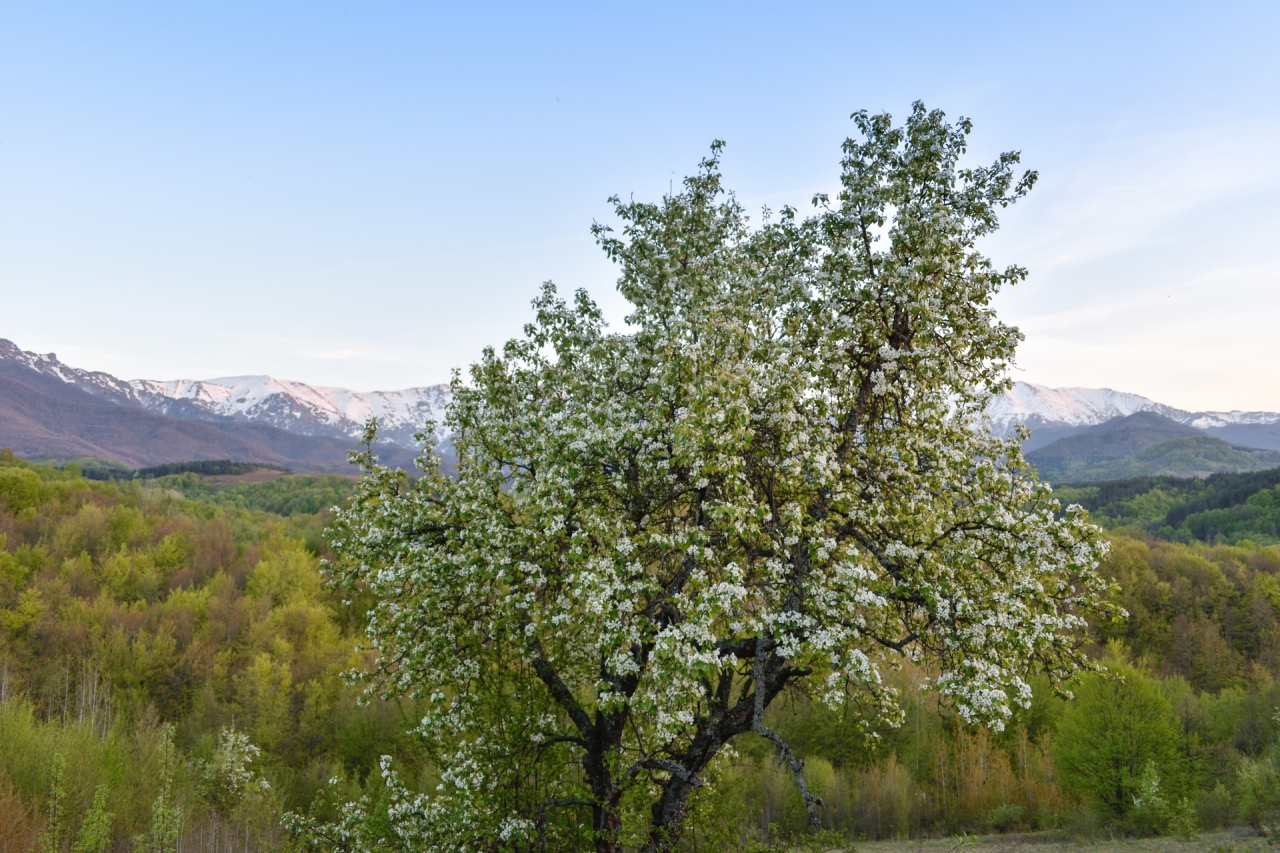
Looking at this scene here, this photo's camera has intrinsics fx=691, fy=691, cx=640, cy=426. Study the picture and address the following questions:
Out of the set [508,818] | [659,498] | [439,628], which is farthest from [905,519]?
[508,818]

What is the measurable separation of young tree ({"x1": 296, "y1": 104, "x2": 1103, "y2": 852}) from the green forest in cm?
236

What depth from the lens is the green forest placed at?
27.4m

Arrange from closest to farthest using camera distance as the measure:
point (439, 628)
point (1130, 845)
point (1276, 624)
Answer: point (439, 628)
point (1130, 845)
point (1276, 624)

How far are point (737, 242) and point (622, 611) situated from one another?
7.70 meters

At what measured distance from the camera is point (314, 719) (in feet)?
188

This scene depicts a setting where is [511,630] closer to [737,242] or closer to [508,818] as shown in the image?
[508,818]

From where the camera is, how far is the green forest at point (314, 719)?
2741 cm

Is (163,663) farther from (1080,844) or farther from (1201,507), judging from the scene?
(1201,507)

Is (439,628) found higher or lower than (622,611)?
lower


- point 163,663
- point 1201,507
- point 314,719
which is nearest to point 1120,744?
point 314,719

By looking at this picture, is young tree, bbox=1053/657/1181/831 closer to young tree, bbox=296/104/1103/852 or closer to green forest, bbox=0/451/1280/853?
green forest, bbox=0/451/1280/853

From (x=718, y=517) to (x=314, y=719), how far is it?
60.3 meters

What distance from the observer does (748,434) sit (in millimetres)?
8984

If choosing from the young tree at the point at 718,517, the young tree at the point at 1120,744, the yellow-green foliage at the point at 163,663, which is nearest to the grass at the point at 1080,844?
the young tree at the point at 1120,744
